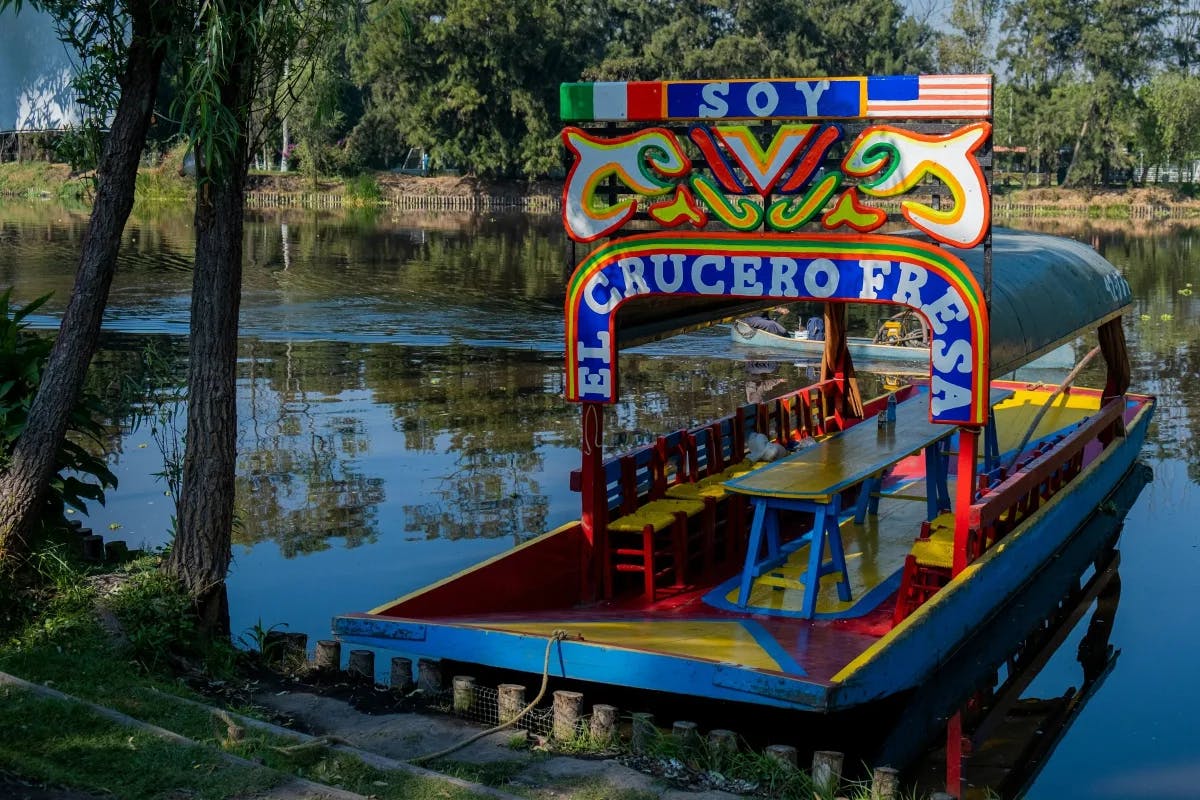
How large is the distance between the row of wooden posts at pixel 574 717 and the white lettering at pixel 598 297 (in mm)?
2903

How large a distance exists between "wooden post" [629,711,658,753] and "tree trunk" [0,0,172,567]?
4.58 meters

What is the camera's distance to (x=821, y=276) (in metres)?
10.2

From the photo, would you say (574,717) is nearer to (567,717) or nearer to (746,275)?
(567,717)

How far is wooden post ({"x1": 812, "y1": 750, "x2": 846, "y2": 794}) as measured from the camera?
8.02 m

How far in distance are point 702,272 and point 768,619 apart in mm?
2589

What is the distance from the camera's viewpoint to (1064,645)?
12820 mm

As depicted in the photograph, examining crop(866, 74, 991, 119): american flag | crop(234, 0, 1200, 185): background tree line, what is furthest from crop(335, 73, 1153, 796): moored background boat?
crop(234, 0, 1200, 185): background tree line

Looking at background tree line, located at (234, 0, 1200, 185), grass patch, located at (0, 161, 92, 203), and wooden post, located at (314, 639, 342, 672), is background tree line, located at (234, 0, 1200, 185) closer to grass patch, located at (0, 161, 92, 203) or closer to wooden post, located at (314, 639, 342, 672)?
grass patch, located at (0, 161, 92, 203)

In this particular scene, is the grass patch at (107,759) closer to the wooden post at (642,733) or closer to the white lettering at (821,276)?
the wooden post at (642,733)

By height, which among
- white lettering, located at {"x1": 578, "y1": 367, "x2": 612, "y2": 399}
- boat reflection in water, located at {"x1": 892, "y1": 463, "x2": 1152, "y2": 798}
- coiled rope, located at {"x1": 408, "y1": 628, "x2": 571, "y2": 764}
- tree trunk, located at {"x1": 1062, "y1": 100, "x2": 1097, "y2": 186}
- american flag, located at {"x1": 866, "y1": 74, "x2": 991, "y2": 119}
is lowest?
boat reflection in water, located at {"x1": 892, "y1": 463, "x2": 1152, "y2": 798}

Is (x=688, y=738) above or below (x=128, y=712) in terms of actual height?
below

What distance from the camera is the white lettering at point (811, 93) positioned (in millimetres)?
9875

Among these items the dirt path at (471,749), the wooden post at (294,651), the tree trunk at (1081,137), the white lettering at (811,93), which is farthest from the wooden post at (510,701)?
the tree trunk at (1081,137)

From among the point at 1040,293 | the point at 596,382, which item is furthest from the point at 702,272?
the point at 1040,293
